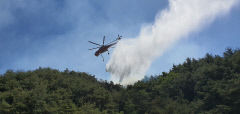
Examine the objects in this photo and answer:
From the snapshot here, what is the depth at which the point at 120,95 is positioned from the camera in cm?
4338

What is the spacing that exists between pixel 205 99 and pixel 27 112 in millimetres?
24811

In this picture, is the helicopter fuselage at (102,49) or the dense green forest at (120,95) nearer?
the helicopter fuselage at (102,49)

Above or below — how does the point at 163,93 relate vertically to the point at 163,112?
above

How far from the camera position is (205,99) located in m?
38.2

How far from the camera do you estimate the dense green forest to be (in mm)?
30516

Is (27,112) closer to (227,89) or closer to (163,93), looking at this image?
(163,93)

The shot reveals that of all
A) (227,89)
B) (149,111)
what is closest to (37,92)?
(149,111)

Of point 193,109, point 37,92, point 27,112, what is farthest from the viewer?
point 193,109

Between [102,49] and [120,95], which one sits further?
[120,95]

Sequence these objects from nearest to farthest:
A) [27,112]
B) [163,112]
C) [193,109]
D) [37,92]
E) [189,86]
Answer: [27,112]
[37,92]
[163,112]
[193,109]
[189,86]

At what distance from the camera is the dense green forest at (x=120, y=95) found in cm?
3052

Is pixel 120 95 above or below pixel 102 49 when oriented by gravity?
below

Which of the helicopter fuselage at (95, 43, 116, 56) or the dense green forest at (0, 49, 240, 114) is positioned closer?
the helicopter fuselage at (95, 43, 116, 56)

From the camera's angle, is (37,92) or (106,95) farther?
(106,95)
